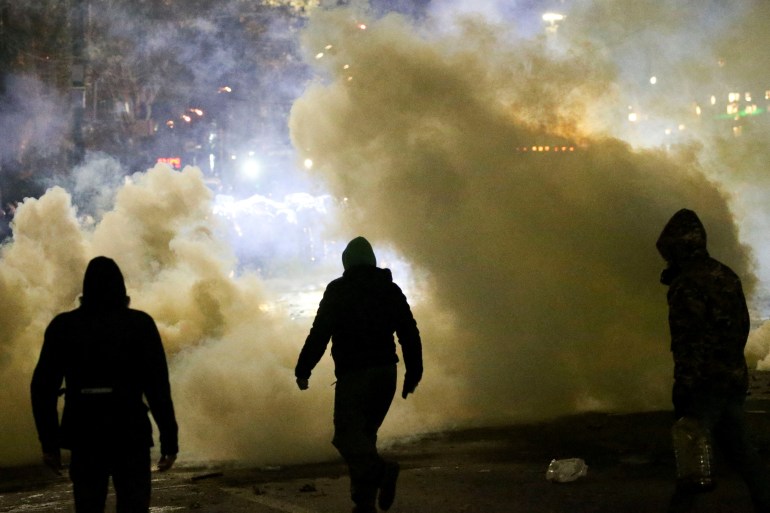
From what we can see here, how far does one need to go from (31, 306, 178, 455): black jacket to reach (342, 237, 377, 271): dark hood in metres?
1.43

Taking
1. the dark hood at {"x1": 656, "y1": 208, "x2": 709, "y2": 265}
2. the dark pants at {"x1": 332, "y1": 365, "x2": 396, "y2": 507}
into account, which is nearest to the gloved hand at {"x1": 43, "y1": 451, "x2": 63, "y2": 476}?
the dark pants at {"x1": 332, "y1": 365, "x2": 396, "y2": 507}

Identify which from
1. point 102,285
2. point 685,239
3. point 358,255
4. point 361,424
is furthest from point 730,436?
point 102,285

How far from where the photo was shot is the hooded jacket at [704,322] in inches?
175

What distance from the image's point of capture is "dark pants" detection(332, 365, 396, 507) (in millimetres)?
4844

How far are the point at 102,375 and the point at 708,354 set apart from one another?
272 cm

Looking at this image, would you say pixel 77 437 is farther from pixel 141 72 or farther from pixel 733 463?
pixel 141 72

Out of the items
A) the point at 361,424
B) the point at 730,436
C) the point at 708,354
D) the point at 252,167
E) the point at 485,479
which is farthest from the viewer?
the point at 252,167

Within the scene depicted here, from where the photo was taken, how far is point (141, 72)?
2920 cm

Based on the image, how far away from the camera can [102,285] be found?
149 inches

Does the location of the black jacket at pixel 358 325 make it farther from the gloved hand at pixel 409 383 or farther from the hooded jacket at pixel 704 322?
the hooded jacket at pixel 704 322

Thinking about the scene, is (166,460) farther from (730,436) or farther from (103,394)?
(730,436)

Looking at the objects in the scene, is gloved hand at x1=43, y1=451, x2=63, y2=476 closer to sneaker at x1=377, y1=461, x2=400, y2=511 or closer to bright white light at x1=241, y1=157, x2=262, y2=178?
sneaker at x1=377, y1=461, x2=400, y2=511

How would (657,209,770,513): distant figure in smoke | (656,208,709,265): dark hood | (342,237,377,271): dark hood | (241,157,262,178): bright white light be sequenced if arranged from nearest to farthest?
(657,209,770,513): distant figure in smoke, (656,208,709,265): dark hood, (342,237,377,271): dark hood, (241,157,262,178): bright white light

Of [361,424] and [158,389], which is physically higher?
[158,389]
